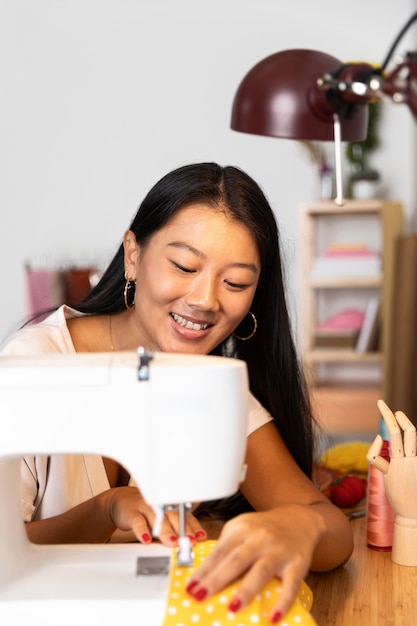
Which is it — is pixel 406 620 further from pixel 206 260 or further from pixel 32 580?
pixel 206 260

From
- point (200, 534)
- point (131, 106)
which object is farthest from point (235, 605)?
point (131, 106)

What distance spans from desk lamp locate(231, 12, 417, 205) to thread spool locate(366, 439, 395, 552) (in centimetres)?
48

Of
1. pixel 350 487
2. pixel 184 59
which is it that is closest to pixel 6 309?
pixel 184 59

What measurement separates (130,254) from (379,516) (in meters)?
0.66

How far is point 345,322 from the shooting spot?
4.59 meters

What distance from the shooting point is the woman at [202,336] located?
1.34 m

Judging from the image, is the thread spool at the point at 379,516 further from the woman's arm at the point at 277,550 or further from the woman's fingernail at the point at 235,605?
the woman's fingernail at the point at 235,605

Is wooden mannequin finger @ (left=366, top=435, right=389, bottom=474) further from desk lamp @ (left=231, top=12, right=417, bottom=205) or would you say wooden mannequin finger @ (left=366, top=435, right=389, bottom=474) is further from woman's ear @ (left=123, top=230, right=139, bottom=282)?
woman's ear @ (left=123, top=230, right=139, bottom=282)

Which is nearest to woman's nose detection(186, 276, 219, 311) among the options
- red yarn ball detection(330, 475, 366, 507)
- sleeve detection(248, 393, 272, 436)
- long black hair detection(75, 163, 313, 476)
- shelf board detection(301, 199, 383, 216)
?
long black hair detection(75, 163, 313, 476)

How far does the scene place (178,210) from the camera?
159cm

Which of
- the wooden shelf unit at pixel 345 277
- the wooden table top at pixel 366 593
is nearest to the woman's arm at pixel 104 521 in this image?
the wooden table top at pixel 366 593

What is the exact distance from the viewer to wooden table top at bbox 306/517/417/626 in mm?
1208

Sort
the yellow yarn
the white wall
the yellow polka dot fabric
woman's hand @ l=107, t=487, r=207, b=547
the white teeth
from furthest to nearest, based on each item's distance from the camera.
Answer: the white wall
the yellow yarn
the white teeth
woman's hand @ l=107, t=487, r=207, b=547
the yellow polka dot fabric

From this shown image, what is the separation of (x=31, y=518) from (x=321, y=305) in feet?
11.5
